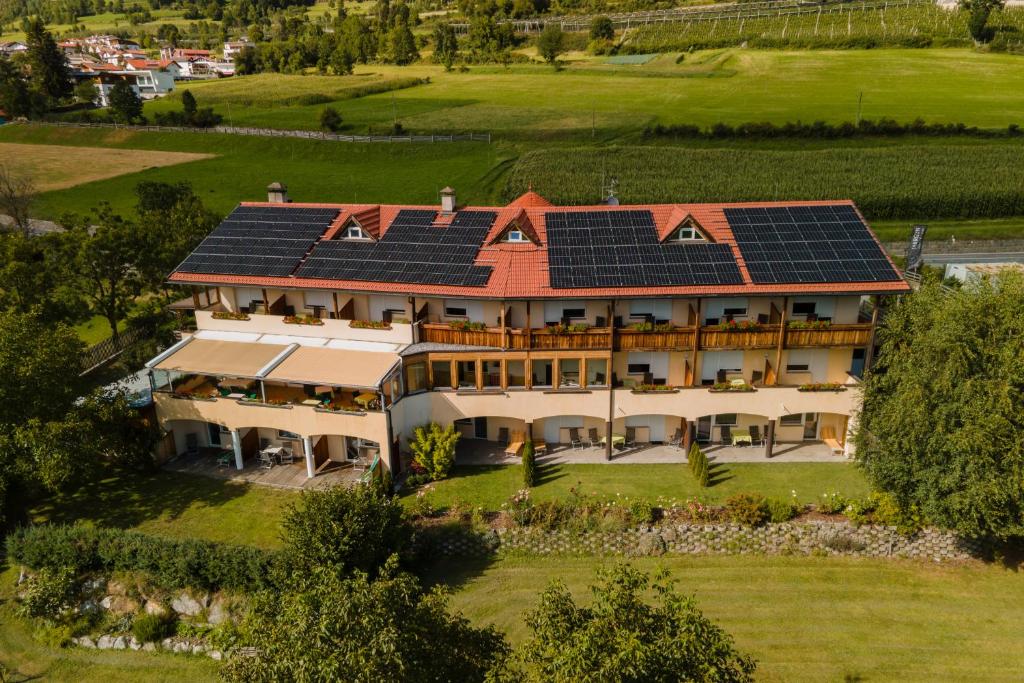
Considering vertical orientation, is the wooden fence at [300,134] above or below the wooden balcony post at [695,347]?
above

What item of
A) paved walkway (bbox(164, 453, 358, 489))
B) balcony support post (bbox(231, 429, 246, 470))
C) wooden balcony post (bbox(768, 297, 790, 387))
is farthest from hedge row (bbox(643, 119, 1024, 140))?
balcony support post (bbox(231, 429, 246, 470))

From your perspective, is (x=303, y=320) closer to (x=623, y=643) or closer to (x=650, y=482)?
(x=650, y=482)

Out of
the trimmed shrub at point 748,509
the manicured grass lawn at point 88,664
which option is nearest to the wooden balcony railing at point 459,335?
the trimmed shrub at point 748,509

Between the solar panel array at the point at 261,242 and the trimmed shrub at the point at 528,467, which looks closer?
the trimmed shrub at the point at 528,467

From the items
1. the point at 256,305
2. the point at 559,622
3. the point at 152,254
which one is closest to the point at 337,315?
the point at 256,305

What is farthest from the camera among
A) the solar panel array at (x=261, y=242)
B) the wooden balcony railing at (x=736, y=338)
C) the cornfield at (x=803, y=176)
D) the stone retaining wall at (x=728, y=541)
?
the cornfield at (x=803, y=176)

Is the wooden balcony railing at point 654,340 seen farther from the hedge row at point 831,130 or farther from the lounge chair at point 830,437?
the hedge row at point 831,130

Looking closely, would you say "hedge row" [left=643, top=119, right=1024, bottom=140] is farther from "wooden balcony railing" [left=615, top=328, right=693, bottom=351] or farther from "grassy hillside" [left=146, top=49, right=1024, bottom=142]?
"wooden balcony railing" [left=615, top=328, right=693, bottom=351]
